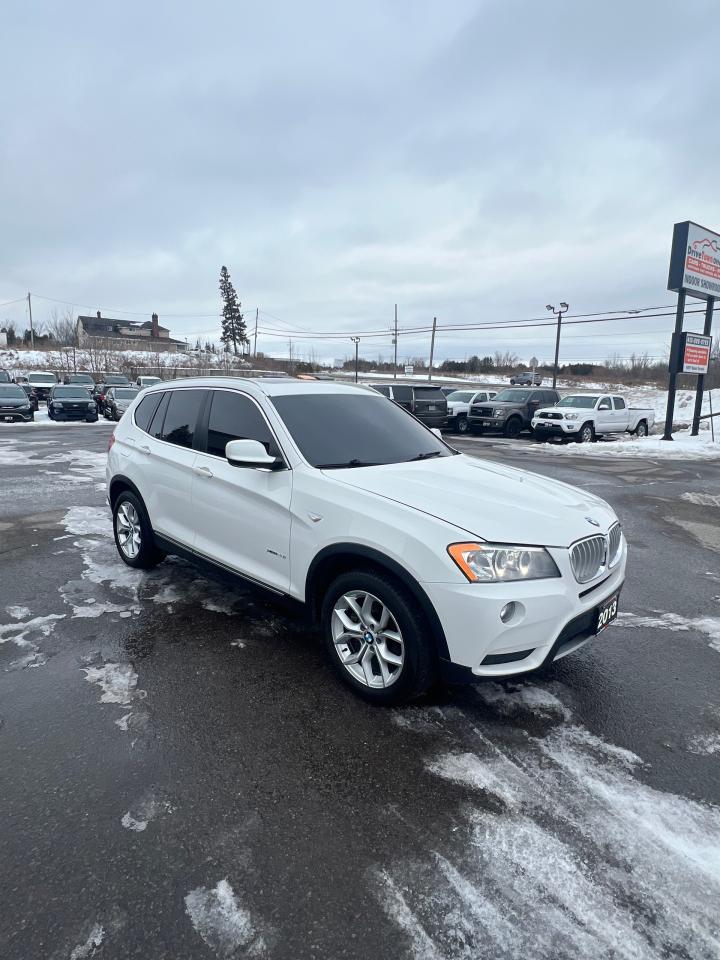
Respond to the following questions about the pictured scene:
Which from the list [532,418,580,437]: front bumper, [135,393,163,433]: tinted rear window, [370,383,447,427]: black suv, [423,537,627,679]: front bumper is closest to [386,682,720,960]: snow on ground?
[423,537,627,679]: front bumper

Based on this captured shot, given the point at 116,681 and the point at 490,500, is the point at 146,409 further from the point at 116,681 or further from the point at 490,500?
the point at 490,500

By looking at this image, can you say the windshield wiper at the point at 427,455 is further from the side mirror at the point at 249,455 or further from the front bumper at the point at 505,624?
the front bumper at the point at 505,624

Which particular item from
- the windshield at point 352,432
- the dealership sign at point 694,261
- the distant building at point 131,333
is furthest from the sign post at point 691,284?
the distant building at point 131,333

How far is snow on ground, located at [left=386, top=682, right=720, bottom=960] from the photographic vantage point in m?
1.95

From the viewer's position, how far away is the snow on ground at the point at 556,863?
195 centimetres

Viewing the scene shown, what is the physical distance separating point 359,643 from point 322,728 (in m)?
0.50

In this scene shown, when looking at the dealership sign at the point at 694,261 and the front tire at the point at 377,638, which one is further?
the dealership sign at the point at 694,261

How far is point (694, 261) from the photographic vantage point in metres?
19.0

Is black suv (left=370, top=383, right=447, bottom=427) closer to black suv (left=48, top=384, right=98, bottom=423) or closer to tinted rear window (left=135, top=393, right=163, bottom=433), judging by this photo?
black suv (left=48, top=384, right=98, bottom=423)

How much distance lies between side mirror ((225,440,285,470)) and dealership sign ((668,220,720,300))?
19527mm

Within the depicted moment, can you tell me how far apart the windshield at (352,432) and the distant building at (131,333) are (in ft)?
271

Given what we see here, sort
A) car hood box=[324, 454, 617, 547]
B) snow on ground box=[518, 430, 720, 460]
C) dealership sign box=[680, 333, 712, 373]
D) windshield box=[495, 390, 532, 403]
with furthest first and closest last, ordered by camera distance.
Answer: windshield box=[495, 390, 532, 403] → dealership sign box=[680, 333, 712, 373] → snow on ground box=[518, 430, 720, 460] → car hood box=[324, 454, 617, 547]

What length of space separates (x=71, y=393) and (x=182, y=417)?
22470 mm

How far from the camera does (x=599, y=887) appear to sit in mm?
2143
